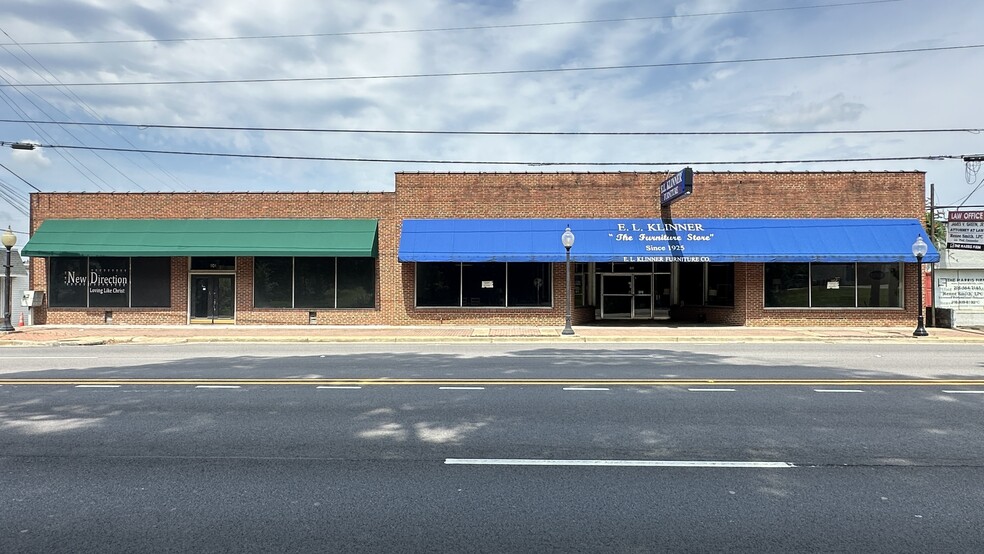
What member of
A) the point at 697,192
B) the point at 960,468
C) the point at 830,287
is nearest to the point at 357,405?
the point at 960,468

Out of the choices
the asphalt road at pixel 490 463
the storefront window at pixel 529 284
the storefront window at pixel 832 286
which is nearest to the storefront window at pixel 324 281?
the storefront window at pixel 529 284

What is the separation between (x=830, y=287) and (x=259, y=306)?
2099 centimetres

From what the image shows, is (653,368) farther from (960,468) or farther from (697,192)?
(697,192)

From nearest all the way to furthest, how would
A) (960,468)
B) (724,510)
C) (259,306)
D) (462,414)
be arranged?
(724,510) → (960,468) → (462,414) → (259,306)

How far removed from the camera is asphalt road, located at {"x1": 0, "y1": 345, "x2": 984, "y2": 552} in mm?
3844

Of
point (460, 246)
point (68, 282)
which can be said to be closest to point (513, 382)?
point (460, 246)

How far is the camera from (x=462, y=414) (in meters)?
7.11

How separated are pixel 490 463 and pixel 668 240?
16620mm

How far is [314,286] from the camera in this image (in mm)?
21703

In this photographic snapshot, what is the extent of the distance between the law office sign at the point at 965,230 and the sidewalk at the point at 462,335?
307 cm

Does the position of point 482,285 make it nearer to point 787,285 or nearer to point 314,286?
point 314,286

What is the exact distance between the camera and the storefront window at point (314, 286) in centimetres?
2167

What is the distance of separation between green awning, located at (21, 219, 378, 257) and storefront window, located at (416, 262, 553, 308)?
234 cm

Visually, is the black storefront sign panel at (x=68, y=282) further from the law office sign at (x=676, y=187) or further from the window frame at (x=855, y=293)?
the window frame at (x=855, y=293)
